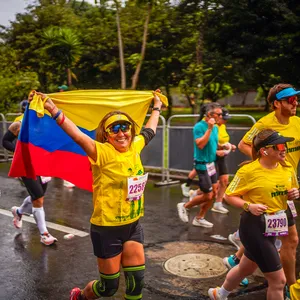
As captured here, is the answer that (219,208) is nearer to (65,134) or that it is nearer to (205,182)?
(205,182)

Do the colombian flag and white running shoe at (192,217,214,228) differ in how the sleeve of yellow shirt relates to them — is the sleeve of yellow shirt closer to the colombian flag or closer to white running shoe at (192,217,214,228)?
the colombian flag

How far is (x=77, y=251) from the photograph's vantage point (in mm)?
6430

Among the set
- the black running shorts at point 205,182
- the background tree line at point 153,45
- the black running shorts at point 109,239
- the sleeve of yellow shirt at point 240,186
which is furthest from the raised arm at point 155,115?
the background tree line at point 153,45

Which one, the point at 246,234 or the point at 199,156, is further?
the point at 199,156

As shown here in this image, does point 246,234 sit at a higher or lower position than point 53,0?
lower

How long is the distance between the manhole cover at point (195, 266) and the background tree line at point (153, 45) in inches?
446

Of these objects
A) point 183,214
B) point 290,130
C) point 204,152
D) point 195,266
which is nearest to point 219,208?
point 183,214

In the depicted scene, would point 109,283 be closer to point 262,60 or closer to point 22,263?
point 22,263

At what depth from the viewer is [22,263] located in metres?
5.97

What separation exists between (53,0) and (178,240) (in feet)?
75.8

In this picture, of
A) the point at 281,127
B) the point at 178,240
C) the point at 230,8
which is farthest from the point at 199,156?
the point at 230,8

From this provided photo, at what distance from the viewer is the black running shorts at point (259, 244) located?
3.90 metres

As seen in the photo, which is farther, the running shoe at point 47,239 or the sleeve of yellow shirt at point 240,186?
the running shoe at point 47,239

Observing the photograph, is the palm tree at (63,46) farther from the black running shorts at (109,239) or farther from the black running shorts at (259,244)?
the black running shorts at (259,244)
